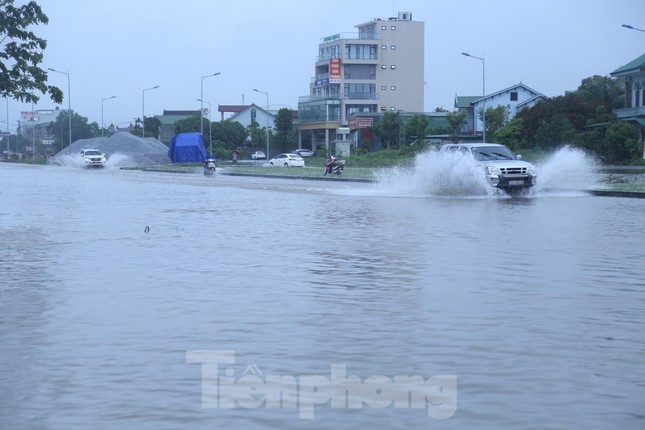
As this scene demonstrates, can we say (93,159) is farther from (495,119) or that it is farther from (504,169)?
(504,169)

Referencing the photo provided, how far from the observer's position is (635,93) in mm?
71250

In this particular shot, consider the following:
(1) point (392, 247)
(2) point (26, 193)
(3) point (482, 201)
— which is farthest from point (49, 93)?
(1) point (392, 247)

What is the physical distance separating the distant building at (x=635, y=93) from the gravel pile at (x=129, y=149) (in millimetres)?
40317

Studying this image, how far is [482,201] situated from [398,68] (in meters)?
92.7

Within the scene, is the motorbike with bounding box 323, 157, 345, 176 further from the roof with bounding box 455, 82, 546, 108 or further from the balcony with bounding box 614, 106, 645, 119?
the roof with bounding box 455, 82, 546, 108

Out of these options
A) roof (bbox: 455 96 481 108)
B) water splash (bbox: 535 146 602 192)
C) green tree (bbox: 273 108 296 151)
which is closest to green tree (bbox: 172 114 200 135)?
green tree (bbox: 273 108 296 151)

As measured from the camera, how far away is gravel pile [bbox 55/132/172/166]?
319 feet

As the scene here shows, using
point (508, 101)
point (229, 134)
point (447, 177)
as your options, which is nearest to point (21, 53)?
point (447, 177)

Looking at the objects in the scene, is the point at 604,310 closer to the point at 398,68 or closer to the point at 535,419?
the point at 535,419

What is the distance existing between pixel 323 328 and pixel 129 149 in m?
94.5

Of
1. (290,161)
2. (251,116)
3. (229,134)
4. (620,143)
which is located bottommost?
(290,161)

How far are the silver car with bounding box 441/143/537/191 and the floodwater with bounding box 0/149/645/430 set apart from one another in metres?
11.5

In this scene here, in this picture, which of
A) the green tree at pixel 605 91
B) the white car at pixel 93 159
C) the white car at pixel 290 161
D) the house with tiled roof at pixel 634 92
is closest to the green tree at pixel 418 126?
the green tree at pixel 605 91

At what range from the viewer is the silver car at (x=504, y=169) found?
102 ft
